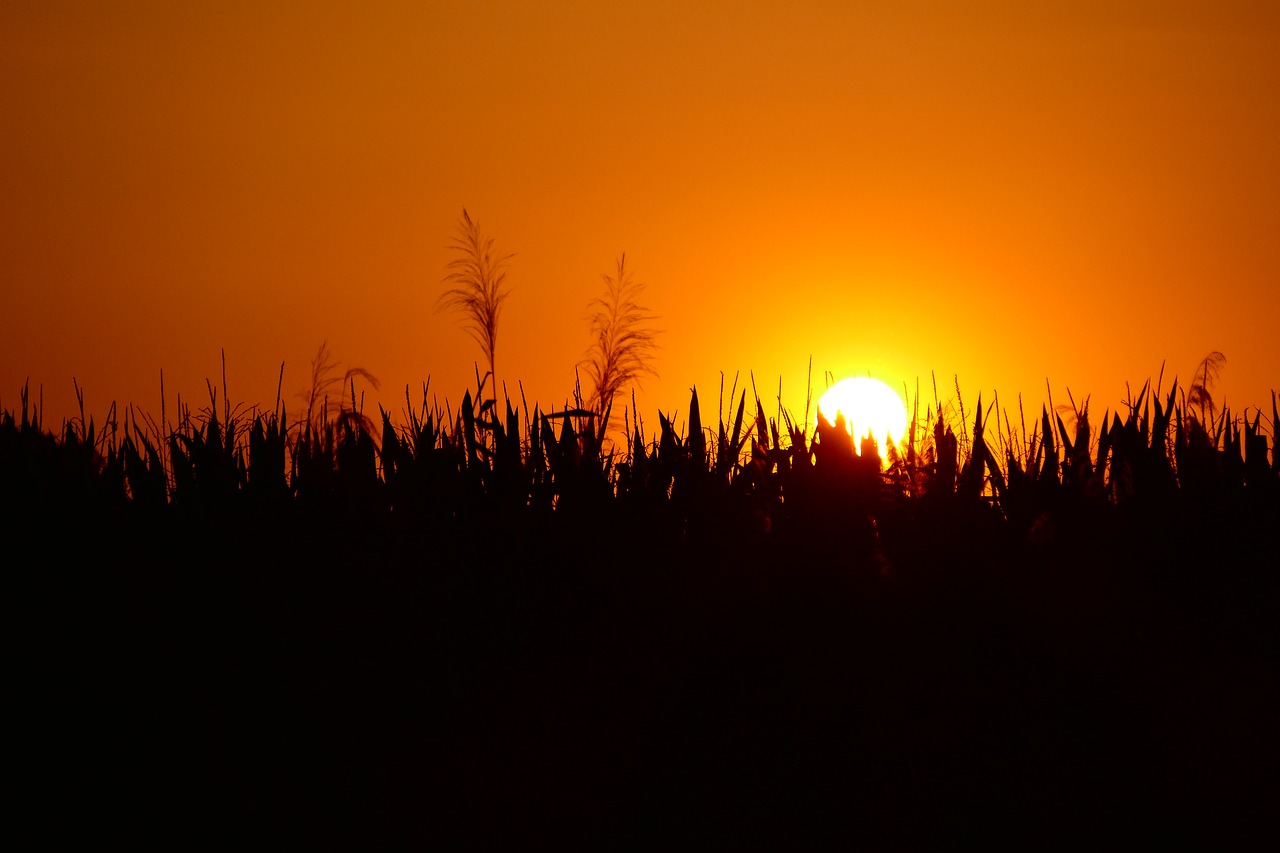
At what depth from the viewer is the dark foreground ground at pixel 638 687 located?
3.23m

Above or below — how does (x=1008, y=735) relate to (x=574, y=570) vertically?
below

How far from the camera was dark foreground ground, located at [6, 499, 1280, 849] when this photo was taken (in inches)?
127

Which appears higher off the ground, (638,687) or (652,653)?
(652,653)

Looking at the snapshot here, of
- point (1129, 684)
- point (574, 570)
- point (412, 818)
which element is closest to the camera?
point (412, 818)

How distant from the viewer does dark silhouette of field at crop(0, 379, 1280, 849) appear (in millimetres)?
3248

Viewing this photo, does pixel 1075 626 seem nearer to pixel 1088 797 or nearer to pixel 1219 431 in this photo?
pixel 1088 797

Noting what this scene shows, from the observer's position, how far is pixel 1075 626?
12.0ft

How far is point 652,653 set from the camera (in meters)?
3.58

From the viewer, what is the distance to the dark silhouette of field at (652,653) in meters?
3.25

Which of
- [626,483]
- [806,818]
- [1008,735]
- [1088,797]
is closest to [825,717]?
[806,818]

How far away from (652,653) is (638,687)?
119 mm

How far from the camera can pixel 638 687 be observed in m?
3.52

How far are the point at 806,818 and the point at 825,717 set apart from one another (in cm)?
30

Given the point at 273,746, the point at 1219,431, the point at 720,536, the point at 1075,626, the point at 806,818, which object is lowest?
the point at 806,818
